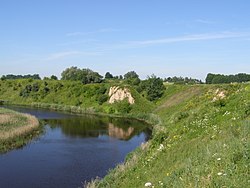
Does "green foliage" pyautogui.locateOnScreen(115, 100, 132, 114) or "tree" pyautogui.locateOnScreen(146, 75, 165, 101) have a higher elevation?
"tree" pyautogui.locateOnScreen(146, 75, 165, 101)

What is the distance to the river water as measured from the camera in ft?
91.7

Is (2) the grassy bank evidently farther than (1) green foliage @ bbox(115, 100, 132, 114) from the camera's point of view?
No

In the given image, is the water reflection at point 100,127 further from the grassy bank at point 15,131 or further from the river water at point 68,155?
the grassy bank at point 15,131

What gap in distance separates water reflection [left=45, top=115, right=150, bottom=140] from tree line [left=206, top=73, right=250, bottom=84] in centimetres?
6137

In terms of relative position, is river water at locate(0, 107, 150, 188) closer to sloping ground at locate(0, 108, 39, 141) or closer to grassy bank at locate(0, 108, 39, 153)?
grassy bank at locate(0, 108, 39, 153)

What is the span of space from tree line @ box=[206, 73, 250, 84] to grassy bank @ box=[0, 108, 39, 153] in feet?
270

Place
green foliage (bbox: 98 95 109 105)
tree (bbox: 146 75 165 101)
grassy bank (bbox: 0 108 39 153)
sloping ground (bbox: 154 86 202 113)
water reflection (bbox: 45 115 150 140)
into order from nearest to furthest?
grassy bank (bbox: 0 108 39 153), water reflection (bbox: 45 115 150 140), sloping ground (bbox: 154 86 202 113), tree (bbox: 146 75 165 101), green foliage (bbox: 98 95 109 105)

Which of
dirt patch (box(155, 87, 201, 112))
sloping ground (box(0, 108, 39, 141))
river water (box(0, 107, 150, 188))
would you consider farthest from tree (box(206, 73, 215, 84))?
sloping ground (box(0, 108, 39, 141))

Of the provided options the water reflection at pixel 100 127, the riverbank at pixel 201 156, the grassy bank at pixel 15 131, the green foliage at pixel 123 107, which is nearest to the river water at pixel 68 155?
the water reflection at pixel 100 127

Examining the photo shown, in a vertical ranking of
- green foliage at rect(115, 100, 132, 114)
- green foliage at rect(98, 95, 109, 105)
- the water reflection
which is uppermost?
green foliage at rect(98, 95, 109, 105)

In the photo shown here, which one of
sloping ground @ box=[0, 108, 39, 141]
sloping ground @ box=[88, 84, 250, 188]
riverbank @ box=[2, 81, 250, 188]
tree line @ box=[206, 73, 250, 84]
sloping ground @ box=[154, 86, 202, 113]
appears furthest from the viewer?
tree line @ box=[206, 73, 250, 84]

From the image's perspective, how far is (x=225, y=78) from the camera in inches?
4801

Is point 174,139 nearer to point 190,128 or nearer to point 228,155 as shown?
point 190,128

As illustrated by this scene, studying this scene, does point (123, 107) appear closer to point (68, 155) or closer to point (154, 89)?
point (154, 89)
